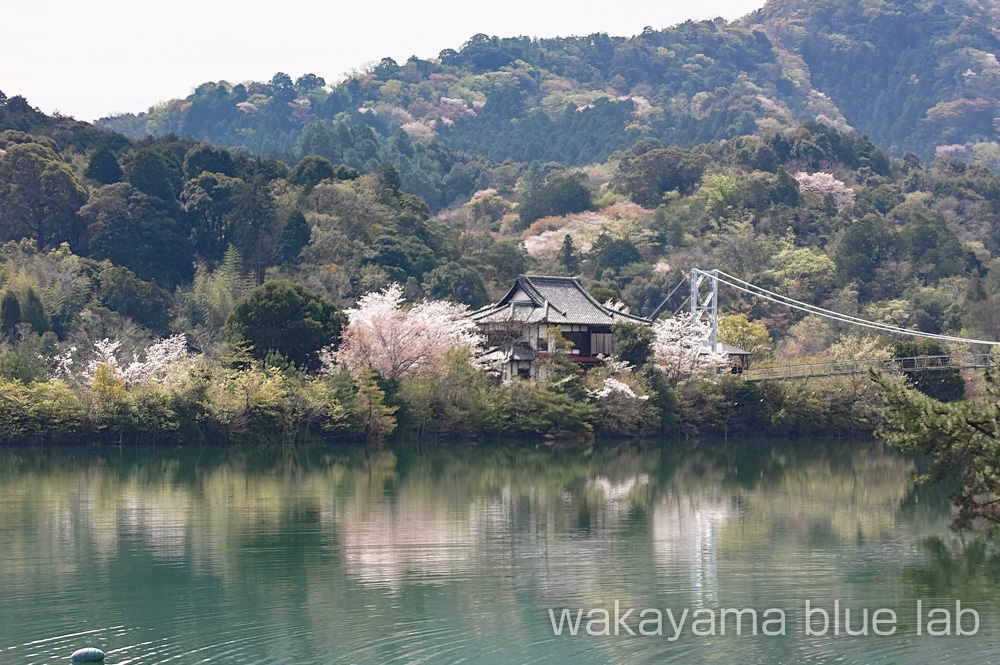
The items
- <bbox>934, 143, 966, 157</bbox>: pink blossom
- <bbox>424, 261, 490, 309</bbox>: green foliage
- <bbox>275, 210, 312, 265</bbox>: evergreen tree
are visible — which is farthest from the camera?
<bbox>934, 143, 966, 157</bbox>: pink blossom

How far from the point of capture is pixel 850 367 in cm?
4706

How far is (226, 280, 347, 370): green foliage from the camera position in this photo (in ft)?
134

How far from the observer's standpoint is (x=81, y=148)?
217 ft

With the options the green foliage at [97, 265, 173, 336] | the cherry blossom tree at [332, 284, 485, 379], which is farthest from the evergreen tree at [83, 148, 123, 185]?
the cherry blossom tree at [332, 284, 485, 379]

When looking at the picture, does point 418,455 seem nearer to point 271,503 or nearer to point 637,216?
point 271,503

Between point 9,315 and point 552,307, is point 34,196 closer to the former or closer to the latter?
point 9,315

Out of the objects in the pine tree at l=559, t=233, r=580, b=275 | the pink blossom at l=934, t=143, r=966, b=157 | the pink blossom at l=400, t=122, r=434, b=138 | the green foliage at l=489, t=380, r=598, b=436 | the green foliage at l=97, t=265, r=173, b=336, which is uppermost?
the pink blossom at l=400, t=122, r=434, b=138

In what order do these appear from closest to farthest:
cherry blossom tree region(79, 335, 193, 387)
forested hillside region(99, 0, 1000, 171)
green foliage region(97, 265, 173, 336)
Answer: cherry blossom tree region(79, 335, 193, 387)
green foliage region(97, 265, 173, 336)
forested hillside region(99, 0, 1000, 171)

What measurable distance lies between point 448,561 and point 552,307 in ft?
98.9

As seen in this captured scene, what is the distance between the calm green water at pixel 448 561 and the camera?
13852 millimetres

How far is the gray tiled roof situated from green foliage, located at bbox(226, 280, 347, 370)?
8.54 metres

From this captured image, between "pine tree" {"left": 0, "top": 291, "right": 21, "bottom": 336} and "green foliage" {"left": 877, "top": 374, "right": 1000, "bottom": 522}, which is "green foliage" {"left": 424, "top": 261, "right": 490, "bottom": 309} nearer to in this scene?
"pine tree" {"left": 0, "top": 291, "right": 21, "bottom": 336}

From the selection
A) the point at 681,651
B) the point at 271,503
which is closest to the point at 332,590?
the point at 681,651

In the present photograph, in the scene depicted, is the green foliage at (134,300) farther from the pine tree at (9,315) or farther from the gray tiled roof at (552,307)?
the gray tiled roof at (552,307)
